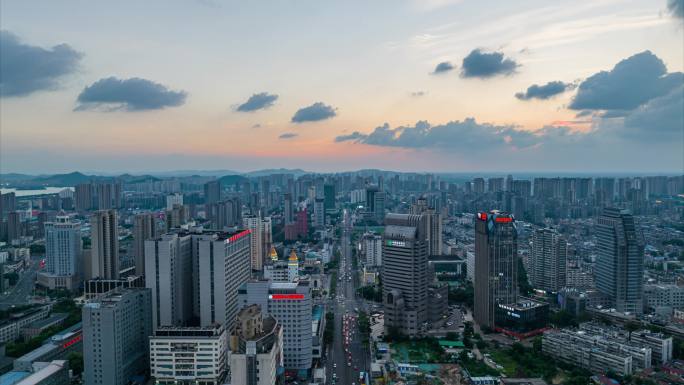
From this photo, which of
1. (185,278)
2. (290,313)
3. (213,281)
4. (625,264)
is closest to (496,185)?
(625,264)

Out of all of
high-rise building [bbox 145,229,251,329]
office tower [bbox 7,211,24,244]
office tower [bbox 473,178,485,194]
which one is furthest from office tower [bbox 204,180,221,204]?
high-rise building [bbox 145,229,251,329]

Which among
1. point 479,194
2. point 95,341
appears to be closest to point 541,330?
point 95,341

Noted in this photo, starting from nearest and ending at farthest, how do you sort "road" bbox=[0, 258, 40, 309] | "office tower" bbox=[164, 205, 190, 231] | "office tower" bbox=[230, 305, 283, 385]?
1. "office tower" bbox=[230, 305, 283, 385]
2. "road" bbox=[0, 258, 40, 309]
3. "office tower" bbox=[164, 205, 190, 231]

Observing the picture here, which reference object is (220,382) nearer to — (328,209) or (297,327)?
(297,327)

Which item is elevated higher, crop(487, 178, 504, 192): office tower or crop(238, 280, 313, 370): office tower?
crop(487, 178, 504, 192): office tower

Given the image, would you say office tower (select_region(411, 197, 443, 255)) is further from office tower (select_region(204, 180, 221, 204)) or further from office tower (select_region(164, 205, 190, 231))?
office tower (select_region(204, 180, 221, 204))

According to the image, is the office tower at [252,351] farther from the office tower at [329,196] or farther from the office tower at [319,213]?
the office tower at [329,196]
